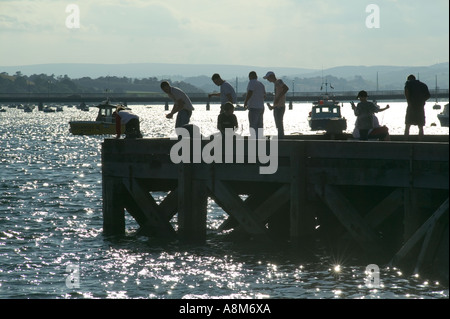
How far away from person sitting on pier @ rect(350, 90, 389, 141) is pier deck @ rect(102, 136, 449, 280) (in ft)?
4.81

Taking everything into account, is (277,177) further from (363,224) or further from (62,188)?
(62,188)

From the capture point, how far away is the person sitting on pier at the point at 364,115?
19.1m

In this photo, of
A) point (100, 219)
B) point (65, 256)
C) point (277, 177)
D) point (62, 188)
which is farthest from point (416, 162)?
point (62, 188)

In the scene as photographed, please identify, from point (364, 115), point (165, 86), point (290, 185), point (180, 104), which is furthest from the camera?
point (180, 104)

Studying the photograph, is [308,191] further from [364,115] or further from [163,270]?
[163,270]

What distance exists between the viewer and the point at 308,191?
1766cm

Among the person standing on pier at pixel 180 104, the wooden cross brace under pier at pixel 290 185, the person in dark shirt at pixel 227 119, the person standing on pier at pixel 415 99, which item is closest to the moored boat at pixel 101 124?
the wooden cross brace under pier at pixel 290 185

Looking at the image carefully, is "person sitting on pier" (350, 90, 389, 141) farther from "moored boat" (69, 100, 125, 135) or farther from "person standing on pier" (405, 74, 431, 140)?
"moored boat" (69, 100, 125, 135)

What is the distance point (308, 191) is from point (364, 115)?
2798 millimetres

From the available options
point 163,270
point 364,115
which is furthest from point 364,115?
point 163,270

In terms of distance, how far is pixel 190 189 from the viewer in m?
19.4

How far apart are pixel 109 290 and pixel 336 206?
Answer: 5.14m

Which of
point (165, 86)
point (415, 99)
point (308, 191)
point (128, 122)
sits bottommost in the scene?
point (308, 191)

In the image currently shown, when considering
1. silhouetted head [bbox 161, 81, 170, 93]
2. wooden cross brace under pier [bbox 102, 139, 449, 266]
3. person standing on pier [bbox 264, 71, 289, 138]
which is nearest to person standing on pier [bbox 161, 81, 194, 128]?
silhouetted head [bbox 161, 81, 170, 93]
